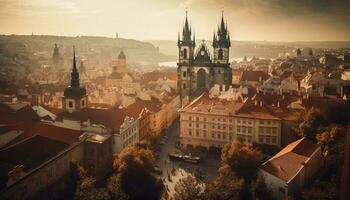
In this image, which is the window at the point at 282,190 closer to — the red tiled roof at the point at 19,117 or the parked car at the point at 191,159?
the parked car at the point at 191,159

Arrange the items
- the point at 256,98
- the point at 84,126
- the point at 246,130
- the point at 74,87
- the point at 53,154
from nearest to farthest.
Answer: the point at 53,154
the point at 84,126
the point at 74,87
the point at 246,130
the point at 256,98

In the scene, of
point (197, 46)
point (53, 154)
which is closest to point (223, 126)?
point (53, 154)

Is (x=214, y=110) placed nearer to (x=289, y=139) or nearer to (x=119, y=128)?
(x=289, y=139)

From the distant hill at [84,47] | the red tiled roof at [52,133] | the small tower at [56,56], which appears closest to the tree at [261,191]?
the red tiled roof at [52,133]

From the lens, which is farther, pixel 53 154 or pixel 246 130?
pixel 246 130

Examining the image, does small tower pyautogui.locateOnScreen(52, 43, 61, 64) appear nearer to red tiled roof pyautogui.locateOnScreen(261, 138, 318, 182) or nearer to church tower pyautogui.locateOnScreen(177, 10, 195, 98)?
church tower pyautogui.locateOnScreen(177, 10, 195, 98)

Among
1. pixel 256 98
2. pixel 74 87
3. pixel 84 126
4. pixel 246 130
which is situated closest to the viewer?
pixel 84 126
